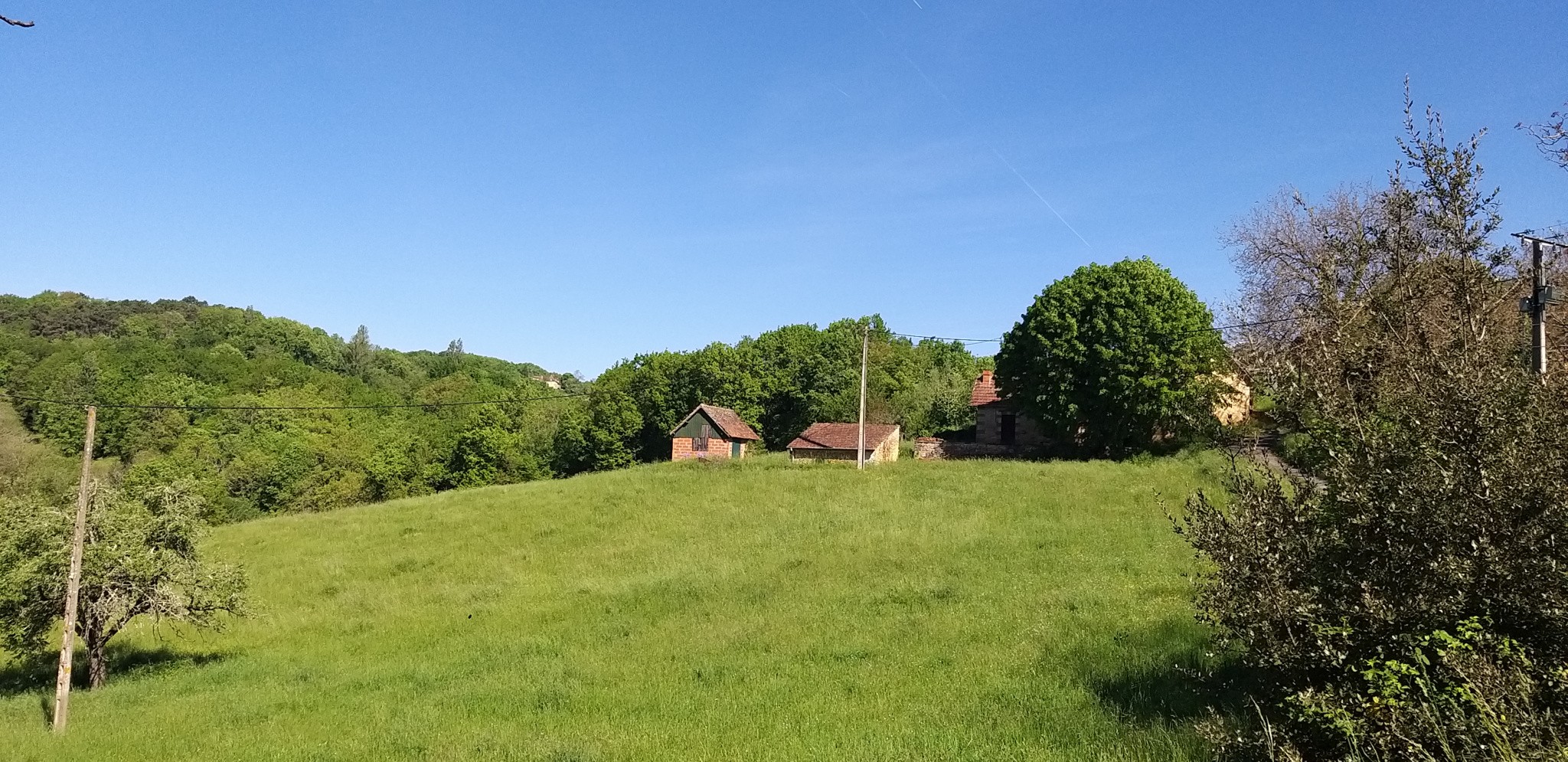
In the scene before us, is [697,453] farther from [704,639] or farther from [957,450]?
[704,639]

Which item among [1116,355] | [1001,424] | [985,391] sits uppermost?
[1116,355]

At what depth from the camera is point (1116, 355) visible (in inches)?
1522

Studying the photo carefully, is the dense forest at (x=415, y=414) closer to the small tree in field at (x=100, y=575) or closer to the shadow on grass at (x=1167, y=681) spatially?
the small tree in field at (x=100, y=575)

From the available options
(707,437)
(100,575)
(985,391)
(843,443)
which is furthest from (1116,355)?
(100,575)

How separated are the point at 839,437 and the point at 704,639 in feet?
100

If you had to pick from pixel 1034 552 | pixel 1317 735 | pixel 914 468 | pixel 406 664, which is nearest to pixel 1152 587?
pixel 1034 552

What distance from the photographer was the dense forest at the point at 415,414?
6328 centimetres

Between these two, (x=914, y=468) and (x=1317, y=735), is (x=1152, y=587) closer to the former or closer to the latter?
(x=1317, y=735)

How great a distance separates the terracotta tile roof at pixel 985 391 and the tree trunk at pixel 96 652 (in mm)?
40526

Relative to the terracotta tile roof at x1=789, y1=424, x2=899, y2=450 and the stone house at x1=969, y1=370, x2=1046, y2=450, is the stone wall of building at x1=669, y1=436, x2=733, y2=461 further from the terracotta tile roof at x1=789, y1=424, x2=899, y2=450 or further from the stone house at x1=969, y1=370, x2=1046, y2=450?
the stone house at x1=969, y1=370, x2=1046, y2=450

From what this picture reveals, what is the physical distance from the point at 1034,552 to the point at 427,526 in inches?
942

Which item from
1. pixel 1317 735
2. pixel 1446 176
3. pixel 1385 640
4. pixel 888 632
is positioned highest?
pixel 1446 176

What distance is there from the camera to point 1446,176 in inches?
294

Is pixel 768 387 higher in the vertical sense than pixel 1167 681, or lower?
higher
